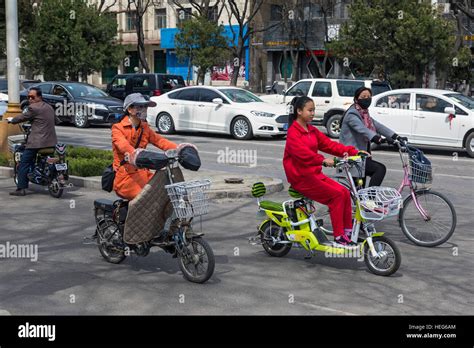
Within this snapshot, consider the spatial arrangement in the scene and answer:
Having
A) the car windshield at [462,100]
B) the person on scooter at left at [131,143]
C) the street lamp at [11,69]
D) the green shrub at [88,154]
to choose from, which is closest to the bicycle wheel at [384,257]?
the person on scooter at left at [131,143]

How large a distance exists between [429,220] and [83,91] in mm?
18648

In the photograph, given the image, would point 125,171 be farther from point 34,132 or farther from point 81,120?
point 81,120

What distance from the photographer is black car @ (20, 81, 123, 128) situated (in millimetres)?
23703

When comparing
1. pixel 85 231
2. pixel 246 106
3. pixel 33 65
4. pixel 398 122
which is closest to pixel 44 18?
pixel 33 65

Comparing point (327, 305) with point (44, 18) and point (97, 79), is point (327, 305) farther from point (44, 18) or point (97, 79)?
point (97, 79)

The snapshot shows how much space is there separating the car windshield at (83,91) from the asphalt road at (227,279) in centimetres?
1519

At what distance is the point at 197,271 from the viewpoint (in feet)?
21.8

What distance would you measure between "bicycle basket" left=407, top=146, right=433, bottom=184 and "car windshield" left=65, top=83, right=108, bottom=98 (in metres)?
18.2

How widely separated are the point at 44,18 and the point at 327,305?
3486 centimetres

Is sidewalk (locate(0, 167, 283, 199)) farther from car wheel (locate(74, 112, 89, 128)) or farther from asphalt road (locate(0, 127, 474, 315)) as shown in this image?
car wheel (locate(74, 112, 89, 128))

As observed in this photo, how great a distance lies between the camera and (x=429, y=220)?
8266mm

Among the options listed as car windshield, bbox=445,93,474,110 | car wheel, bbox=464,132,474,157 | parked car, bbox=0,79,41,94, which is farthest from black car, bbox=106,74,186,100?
car wheel, bbox=464,132,474,157

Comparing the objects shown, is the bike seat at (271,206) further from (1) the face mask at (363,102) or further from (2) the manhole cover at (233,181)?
(2) the manhole cover at (233,181)

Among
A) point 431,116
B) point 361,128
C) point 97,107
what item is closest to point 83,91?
point 97,107
